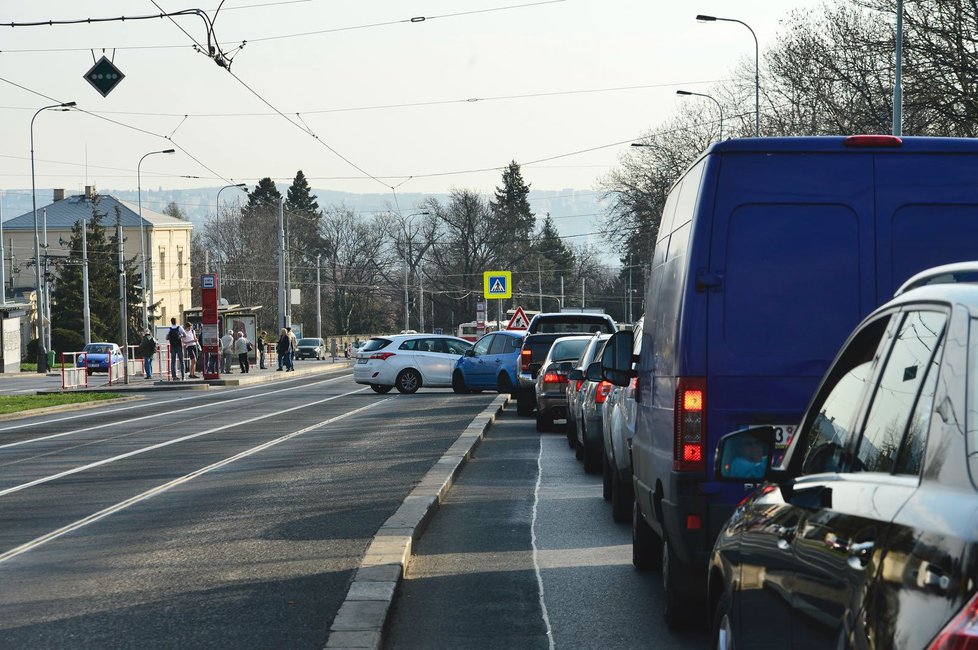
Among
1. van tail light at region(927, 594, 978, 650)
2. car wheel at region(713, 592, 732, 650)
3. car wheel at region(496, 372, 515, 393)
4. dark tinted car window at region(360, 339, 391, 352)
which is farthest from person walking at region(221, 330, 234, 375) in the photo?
van tail light at region(927, 594, 978, 650)

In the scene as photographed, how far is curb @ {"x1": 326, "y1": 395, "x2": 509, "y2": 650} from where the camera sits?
245 inches

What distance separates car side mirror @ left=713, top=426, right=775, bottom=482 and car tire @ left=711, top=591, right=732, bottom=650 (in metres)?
0.67

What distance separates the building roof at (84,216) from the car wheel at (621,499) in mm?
92432

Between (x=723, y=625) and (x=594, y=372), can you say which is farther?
Answer: (x=594, y=372)

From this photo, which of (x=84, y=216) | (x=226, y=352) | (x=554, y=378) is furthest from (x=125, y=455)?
(x=84, y=216)

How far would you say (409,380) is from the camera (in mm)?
35312

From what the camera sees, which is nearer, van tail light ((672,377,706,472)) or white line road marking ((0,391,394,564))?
van tail light ((672,377,706,472))

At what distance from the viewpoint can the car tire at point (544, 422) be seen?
807 inches

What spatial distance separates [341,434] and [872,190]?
561 inches

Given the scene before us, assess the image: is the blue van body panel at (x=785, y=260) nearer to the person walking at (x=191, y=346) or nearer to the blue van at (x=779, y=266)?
the blue van at (x=779, y=266)

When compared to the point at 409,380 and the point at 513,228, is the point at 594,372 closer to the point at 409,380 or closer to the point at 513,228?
the point at 409,380

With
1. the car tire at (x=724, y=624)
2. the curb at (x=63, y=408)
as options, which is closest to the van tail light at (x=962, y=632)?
the car tire at (x=724, y=624)

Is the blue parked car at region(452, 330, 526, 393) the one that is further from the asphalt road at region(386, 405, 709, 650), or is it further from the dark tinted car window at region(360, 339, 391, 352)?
the asphalt road at region(386, 405, 709, 650)

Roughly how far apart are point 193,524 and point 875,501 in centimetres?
793
